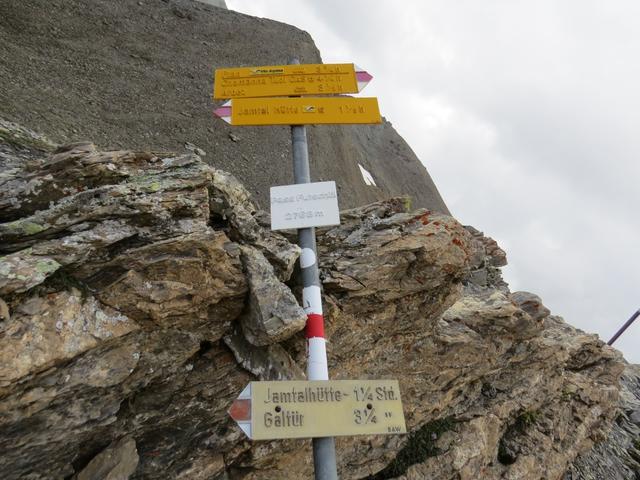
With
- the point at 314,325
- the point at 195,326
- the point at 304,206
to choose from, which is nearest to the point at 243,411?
the point at 314,325

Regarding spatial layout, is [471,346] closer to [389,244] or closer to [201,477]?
[389,244]

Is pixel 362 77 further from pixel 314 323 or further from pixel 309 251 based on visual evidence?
pixel 314 323

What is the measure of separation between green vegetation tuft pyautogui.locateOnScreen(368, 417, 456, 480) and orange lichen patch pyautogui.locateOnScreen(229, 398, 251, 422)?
13.7 feet

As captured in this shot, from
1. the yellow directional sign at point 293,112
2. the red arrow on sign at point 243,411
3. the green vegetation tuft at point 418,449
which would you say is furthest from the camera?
the green vegetation tuft at point 418,449

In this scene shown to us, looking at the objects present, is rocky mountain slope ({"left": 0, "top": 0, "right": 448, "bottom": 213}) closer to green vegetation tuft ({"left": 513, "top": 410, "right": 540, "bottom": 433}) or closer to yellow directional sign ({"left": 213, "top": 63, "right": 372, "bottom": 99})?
yellow directional sign ({"left": 213, "top": 63, "right": 372, "bottom": 99})

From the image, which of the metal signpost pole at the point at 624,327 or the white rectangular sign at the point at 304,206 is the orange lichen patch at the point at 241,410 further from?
the metal signpost pole at the point at 624,327

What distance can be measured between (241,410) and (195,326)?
5.23 ft

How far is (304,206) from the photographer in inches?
167

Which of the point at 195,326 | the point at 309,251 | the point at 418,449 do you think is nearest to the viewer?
the point at 309,251

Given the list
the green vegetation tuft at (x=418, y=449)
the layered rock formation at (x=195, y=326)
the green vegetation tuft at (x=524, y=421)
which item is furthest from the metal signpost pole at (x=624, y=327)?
the green vegetation tuft at (x=418, y=449)

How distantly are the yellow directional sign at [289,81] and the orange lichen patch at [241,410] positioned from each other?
11.7 feet

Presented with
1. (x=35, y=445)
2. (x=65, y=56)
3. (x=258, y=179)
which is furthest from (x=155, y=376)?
(x=65, y=56)

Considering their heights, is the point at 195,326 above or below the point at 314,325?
above

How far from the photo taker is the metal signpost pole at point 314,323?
3287 millimetres
